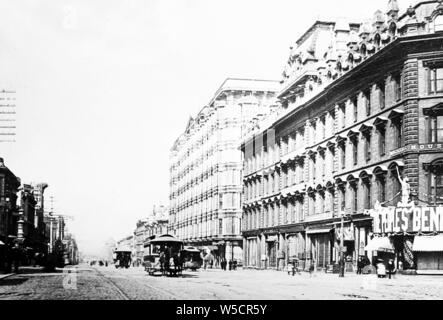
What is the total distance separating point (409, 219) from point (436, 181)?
2.53 meters

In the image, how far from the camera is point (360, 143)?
42688 mm

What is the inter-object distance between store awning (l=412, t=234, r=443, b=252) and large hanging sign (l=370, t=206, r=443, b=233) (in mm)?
426

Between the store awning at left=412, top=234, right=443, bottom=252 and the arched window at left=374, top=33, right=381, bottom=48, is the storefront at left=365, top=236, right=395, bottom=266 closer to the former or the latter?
the store awning at left=412, top=234, right=443, bottom=252

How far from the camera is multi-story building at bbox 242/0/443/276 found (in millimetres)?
36500

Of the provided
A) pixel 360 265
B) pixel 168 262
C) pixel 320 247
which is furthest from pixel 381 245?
pixel 168 262

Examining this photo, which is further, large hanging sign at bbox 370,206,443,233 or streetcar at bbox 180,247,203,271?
streetcar at bbox 180,247,203,271

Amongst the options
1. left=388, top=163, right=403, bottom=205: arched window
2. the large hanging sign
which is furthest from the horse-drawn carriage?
left=388, top=163, right=403, bottom=205: arched window

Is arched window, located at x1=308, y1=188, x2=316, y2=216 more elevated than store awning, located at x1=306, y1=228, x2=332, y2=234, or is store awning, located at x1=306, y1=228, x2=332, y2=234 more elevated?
arched window, located at x1=308, y1=188, x2=316, y2=216

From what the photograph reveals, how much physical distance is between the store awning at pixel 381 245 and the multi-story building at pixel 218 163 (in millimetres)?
24702

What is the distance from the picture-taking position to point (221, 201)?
83750 millimetres

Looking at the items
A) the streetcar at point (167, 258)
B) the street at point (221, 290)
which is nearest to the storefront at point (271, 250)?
the streetcar at point (167, 258)

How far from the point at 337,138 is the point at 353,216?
18.8 feet
